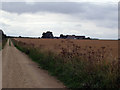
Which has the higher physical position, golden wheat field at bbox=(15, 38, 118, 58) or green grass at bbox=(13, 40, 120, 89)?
golden wheat field at bbox=(15, 38, 118, 58)

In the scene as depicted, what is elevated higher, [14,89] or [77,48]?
[77,48]

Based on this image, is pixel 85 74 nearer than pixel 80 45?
Yes

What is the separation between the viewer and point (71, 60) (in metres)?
13.5

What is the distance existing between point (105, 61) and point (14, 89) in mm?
3882

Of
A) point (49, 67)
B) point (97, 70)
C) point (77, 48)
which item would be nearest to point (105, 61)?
point (97, 70)

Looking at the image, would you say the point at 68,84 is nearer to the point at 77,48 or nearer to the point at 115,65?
the point at 115,65

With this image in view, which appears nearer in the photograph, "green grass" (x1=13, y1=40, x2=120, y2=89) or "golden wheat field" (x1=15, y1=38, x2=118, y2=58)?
"green grass" (x1=13, y1=40, x2=120, y2=89)

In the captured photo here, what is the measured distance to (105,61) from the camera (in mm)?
10852

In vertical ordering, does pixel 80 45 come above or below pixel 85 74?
above

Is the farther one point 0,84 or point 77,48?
point 77,48

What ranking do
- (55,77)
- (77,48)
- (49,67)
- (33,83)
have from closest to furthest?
(33,83) < (55,77) < (77,48) < (49,67)

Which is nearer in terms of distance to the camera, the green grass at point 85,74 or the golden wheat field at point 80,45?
the green grass at point 85,74

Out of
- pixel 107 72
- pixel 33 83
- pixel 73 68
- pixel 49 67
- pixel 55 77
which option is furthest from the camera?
pixel 49 67

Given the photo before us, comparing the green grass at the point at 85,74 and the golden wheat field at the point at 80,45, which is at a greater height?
the golden wheat field at the point at 80,45
